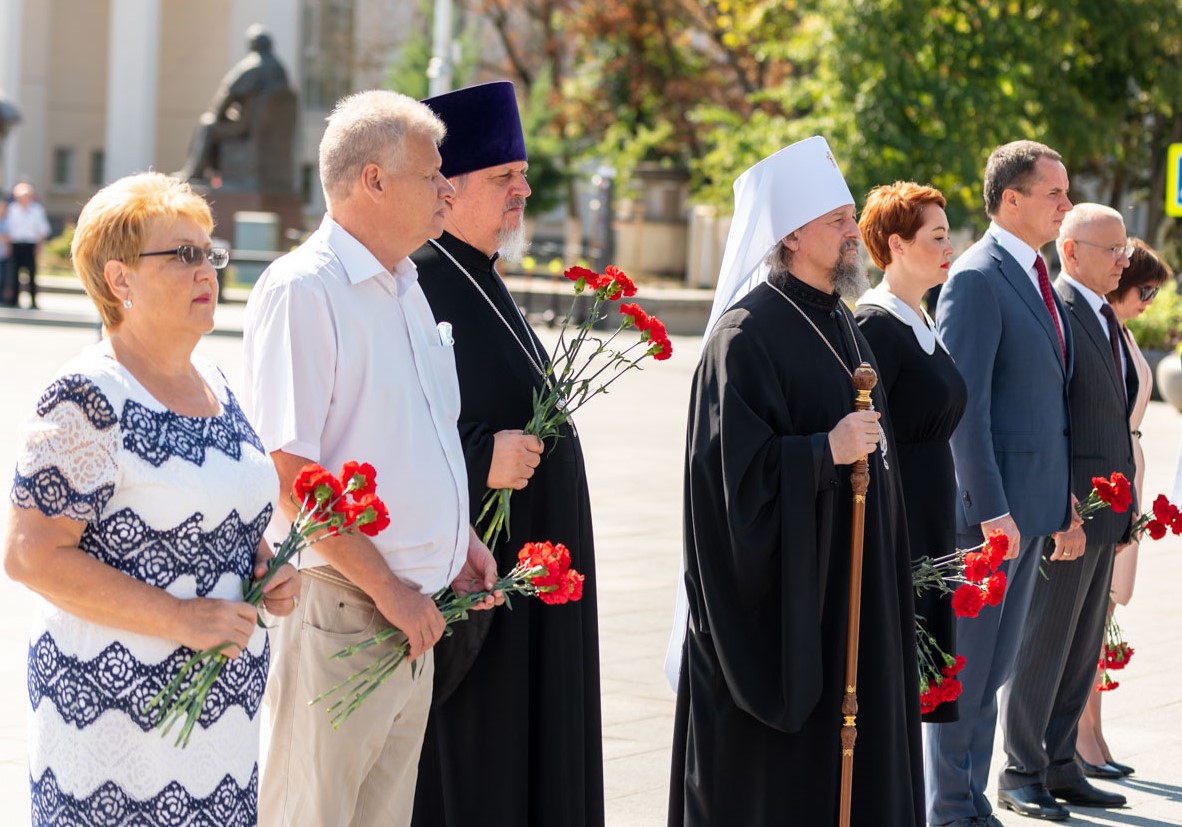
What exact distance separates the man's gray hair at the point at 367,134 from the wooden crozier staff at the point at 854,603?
4.38 feet

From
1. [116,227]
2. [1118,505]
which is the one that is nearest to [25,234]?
[1118,505]

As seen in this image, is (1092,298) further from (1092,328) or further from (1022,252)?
(1022,252)

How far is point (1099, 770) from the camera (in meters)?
6.71

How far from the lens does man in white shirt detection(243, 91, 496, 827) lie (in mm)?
3873

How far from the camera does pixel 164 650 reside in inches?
132

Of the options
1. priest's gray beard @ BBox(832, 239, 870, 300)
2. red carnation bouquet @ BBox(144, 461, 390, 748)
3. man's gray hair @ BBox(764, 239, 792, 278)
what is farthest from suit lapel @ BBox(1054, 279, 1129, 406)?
red carnation bouquet @ BBox(144, 461, 390, 748)

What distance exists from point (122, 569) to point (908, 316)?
309 centimetres

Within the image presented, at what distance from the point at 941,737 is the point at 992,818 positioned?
1.07 ft

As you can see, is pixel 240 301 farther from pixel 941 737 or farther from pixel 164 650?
pixel 164 650

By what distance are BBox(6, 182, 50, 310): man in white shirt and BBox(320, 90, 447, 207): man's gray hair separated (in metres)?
23.2

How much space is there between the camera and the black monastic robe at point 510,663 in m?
4.34

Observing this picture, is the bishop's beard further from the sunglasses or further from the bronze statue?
the bronze statue

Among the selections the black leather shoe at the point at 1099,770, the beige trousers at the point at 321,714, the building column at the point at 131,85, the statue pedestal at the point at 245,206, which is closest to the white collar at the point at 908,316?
the black leather shoe at the point at 1099,770

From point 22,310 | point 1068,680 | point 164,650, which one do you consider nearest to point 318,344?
point 164,650
